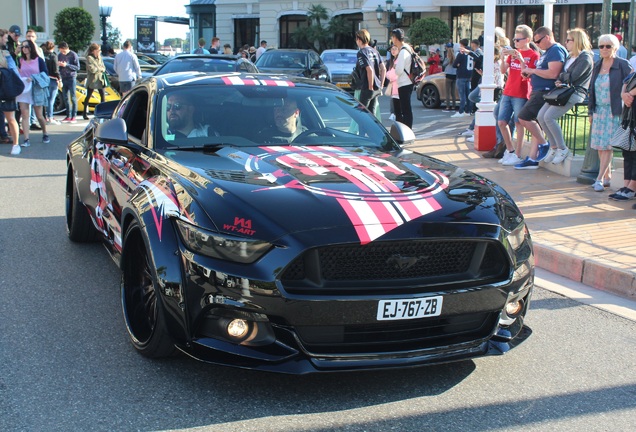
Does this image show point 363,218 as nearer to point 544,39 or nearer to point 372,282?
point 372,282

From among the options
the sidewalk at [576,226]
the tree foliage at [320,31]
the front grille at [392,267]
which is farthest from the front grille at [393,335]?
the tree foliage at [320,31]

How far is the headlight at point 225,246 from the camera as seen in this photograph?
3.88 meters

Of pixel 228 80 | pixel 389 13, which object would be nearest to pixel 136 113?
pixel 228 80

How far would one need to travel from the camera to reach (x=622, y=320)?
220 inches

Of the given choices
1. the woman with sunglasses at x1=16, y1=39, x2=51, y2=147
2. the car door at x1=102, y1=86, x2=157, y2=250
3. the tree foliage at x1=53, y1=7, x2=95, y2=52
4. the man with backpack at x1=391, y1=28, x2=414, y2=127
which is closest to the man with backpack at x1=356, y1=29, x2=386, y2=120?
the man with backpack at x1=391, y1=28, x2=414, y2=127

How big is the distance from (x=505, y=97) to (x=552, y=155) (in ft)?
4.18

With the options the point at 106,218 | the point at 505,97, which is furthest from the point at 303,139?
the point at 505,97

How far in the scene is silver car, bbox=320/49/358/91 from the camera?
2606 cm

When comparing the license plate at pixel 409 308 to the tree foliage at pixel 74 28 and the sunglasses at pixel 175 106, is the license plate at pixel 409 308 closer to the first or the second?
the sunglasses at pixel 175 106

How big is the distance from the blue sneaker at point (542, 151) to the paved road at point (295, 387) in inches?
239

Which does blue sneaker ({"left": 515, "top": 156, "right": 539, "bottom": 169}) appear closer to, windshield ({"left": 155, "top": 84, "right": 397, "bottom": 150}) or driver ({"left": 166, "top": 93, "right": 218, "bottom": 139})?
windshield ({"left": 155, "top": 84, "right": 397, "bottom": 150})

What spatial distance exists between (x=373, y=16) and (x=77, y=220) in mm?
43988

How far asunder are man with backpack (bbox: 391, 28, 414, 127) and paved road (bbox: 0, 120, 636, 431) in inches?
328

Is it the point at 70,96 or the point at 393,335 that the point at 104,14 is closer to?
the point at 70,96
